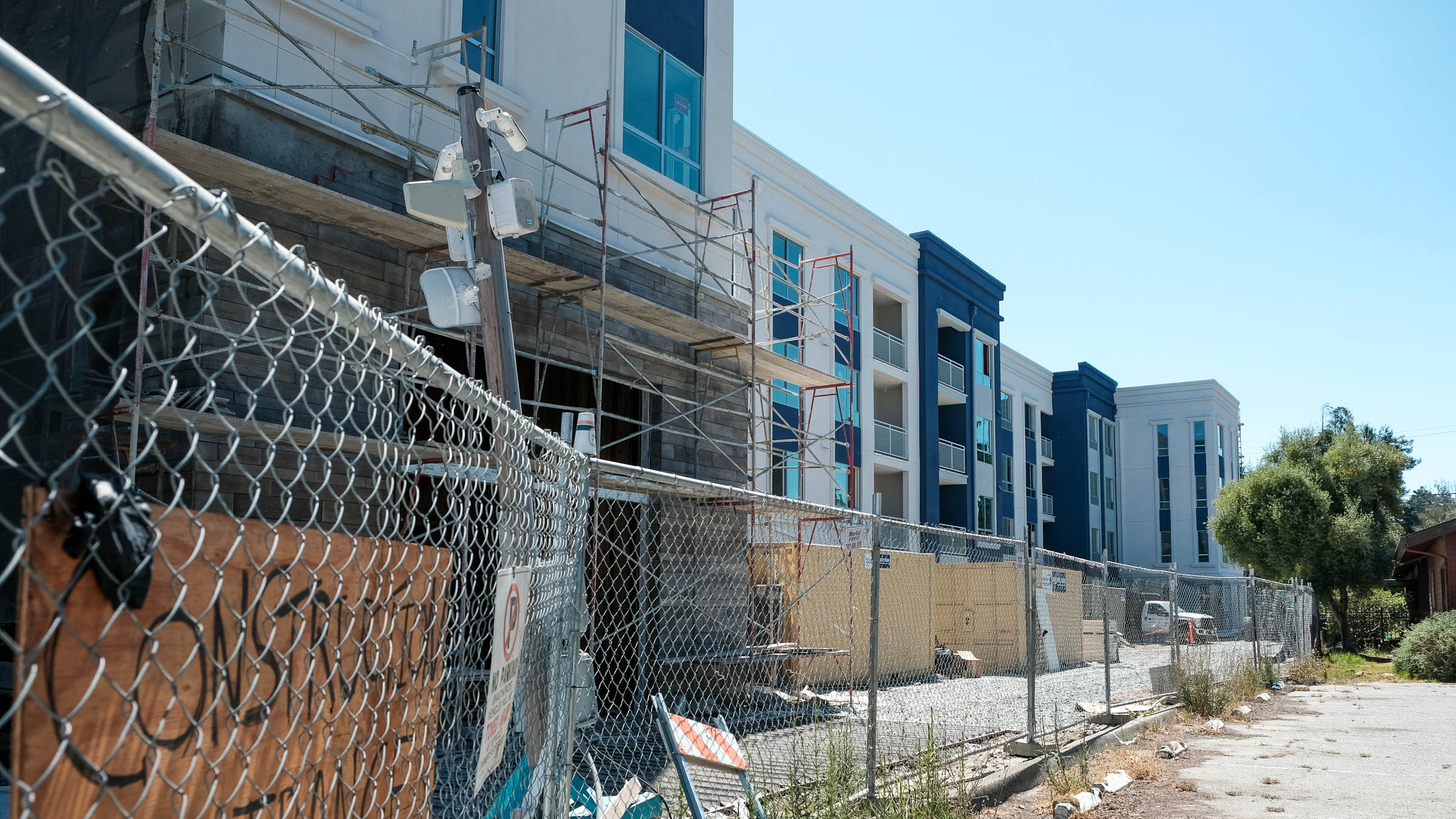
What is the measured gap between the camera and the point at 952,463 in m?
31.9

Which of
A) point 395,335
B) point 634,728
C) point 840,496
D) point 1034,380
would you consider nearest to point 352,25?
point 634,728

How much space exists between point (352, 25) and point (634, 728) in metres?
7.27

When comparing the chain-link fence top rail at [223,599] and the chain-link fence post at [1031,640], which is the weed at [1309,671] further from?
the chain-link fence top rail at [223,599]

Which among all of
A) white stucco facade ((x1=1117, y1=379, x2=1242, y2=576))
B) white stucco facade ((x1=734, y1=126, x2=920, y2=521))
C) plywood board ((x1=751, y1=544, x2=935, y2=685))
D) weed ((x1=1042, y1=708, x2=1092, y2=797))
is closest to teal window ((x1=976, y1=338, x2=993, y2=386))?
white stucco facade ((x1=734, y1=126, x2=920, y2=521))

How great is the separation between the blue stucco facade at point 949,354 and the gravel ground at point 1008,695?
862 centimetres

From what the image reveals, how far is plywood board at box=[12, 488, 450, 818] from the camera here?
1.39 meters

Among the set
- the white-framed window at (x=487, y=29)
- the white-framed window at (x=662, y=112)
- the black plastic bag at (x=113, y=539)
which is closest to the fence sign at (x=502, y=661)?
the black plastic bag at (x=113, y=539)

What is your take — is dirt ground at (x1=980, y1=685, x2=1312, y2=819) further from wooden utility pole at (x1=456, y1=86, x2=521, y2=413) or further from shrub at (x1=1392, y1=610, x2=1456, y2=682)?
shrub at (x1=1392, y1=610, x2=1456, y2=682)

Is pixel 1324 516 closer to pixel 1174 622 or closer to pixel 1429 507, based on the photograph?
pixel 1174 622

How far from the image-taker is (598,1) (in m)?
12.8

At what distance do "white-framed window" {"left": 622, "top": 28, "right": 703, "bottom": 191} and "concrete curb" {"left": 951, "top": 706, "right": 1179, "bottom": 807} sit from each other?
8245 millimetres

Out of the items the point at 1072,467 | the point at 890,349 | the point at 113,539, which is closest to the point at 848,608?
the point at 890,349

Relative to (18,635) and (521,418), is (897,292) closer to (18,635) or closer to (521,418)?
(521,418)

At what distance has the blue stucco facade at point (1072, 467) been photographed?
4391 centimetres
